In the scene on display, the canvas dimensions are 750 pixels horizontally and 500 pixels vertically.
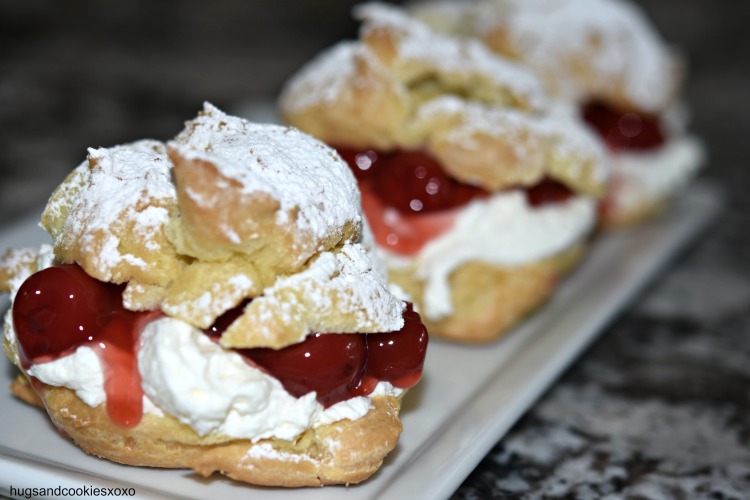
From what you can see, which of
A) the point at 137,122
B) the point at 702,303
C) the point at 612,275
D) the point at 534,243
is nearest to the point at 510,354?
the point at 534,243

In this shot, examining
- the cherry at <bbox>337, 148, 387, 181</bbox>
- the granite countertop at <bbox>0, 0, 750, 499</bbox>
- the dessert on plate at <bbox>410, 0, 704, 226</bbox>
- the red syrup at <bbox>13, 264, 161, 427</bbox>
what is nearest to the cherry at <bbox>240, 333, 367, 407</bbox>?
the red syrup at <bbox>13, 264, 161, 427</bbox>

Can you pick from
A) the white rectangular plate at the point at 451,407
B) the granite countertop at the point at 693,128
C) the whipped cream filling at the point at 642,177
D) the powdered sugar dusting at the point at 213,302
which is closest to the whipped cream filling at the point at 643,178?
the whipped cream filling at the point at 642,177

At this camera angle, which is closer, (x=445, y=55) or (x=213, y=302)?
(x=213, y=302)

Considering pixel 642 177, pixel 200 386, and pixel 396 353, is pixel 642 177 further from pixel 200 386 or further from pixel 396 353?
pixel 200 386

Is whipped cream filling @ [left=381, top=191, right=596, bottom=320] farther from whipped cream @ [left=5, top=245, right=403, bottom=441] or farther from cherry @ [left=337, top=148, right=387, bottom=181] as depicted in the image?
whipped cream @ [left=5, top=245, right=403, bottom=441]

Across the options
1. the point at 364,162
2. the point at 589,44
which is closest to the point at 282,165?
the point at 364,162

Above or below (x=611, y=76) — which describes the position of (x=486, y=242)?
below

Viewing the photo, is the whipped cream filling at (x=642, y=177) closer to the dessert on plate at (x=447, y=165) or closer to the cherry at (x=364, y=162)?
the dessert on plate at (x=447, y=165)
